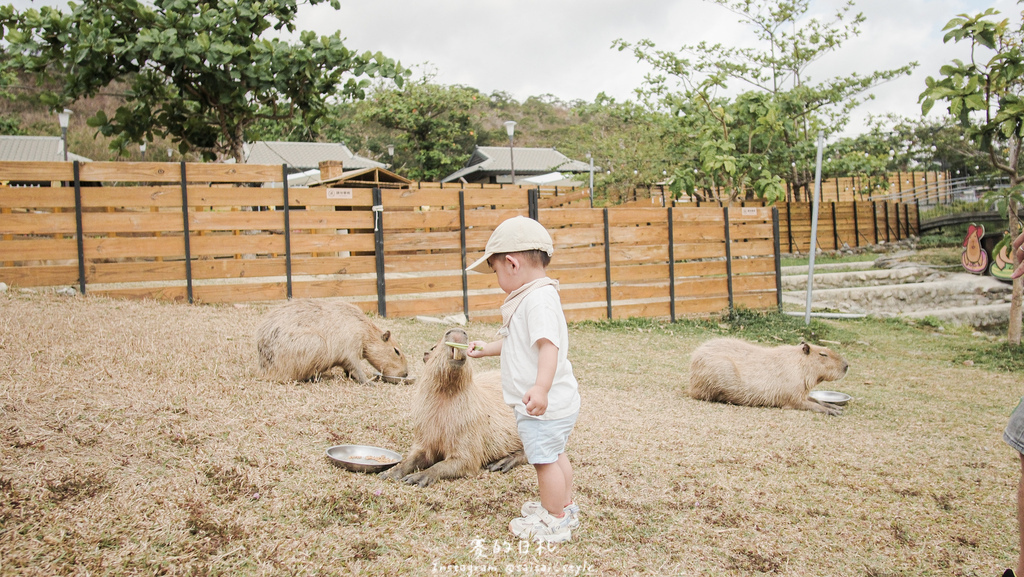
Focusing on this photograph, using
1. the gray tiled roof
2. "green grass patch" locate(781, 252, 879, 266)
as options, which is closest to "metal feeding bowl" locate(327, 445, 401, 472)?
"green grass patch" locate(781, 252, 879, 266)

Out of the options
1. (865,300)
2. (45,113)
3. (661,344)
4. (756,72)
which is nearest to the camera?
(661,344)

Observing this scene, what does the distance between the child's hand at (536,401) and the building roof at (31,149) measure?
2823cm

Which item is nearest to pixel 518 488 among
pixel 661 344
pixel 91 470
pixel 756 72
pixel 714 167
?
pixel 91 470

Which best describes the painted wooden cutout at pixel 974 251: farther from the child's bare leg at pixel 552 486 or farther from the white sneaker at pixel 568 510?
the child's bare leg at pixel 552 486

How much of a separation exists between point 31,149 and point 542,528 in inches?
1246

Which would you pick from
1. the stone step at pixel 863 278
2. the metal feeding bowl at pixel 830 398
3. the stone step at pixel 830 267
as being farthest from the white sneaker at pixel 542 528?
the stone step at pixel 830 267

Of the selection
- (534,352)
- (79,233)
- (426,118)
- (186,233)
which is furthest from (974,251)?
(426,118)

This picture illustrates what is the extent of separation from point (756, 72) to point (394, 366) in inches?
805

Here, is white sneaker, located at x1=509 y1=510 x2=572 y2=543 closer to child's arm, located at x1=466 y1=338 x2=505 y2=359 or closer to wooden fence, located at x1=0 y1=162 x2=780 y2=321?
child's arm, located at x1=466 y1=338 x2=505 y2=359

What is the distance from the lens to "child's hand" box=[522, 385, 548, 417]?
7.53 feet

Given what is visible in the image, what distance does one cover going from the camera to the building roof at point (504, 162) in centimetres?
3703

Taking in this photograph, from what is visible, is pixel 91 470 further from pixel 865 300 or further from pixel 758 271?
pixel 865 300

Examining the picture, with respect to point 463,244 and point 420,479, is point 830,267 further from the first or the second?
point 420,479

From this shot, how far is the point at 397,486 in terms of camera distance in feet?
9.39
